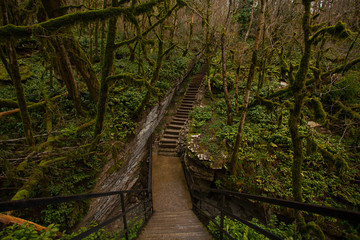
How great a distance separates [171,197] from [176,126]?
4822 mm

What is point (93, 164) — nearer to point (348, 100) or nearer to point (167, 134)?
point (167, 134)

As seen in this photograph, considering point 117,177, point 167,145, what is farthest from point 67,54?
point 167,145

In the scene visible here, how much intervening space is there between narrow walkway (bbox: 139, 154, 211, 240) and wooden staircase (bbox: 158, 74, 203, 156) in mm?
522

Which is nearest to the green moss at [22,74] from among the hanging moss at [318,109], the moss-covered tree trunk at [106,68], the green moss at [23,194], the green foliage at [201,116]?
the moss-covered tree trunk at [106,68]

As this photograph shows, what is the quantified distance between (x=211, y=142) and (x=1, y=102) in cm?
764

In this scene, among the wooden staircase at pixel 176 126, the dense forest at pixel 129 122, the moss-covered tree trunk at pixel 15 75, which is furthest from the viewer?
the wooden staircase at pixel 176 126

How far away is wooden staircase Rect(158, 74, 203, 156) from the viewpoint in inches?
374

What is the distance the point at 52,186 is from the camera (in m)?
4.11

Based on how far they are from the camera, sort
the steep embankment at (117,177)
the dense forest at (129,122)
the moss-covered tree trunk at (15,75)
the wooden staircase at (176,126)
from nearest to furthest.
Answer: the moss-covered tree trunk at (15,75), the dense forest at (129,122), the steep embankment at (117,177), the wooden staircase at (176,126)

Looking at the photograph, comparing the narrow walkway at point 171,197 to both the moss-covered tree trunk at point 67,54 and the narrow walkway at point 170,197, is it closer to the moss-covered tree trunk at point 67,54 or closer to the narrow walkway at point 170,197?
the narrow walkway at point 170,197

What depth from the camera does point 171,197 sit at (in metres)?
6.87

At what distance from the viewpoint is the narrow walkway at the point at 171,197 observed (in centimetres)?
340

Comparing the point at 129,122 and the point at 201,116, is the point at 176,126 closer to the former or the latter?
the point at 201,116

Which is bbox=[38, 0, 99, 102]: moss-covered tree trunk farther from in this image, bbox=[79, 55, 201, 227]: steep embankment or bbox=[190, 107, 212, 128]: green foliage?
bbox=[190, 107, 212, 128]: green foliage
